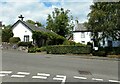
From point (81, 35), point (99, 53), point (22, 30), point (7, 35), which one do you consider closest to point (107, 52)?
point (99, 53)

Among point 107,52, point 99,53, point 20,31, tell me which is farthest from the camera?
point 20,31

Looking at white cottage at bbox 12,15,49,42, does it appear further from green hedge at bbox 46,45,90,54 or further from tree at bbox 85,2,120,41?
tree at bbox 85,2,120,41

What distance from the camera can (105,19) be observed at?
4231cm

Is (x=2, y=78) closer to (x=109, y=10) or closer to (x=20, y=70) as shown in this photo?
(x=20, y=70)

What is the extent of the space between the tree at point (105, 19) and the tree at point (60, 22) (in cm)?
3730

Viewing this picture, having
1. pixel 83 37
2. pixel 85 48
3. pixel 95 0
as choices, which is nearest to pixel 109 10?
pixel 95 0

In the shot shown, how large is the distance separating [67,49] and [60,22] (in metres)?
38.2

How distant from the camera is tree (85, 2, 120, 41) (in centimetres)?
4104

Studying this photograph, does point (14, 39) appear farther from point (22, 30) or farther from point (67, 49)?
point (67, 49)

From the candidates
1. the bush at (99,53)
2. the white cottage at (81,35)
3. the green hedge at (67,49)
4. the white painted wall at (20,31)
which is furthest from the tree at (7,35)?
the bush at (99,53)

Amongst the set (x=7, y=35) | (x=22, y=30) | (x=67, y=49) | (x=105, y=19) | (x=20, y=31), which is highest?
(x=105, y=19)

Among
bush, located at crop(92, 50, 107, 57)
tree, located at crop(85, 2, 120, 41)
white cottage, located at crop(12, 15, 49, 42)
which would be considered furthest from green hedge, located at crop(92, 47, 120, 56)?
white cottage, located at crop(12, 15, 49, 42)

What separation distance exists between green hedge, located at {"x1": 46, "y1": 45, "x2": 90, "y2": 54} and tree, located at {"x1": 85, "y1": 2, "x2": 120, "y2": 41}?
3041 millimetres

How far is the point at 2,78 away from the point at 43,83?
249cm
